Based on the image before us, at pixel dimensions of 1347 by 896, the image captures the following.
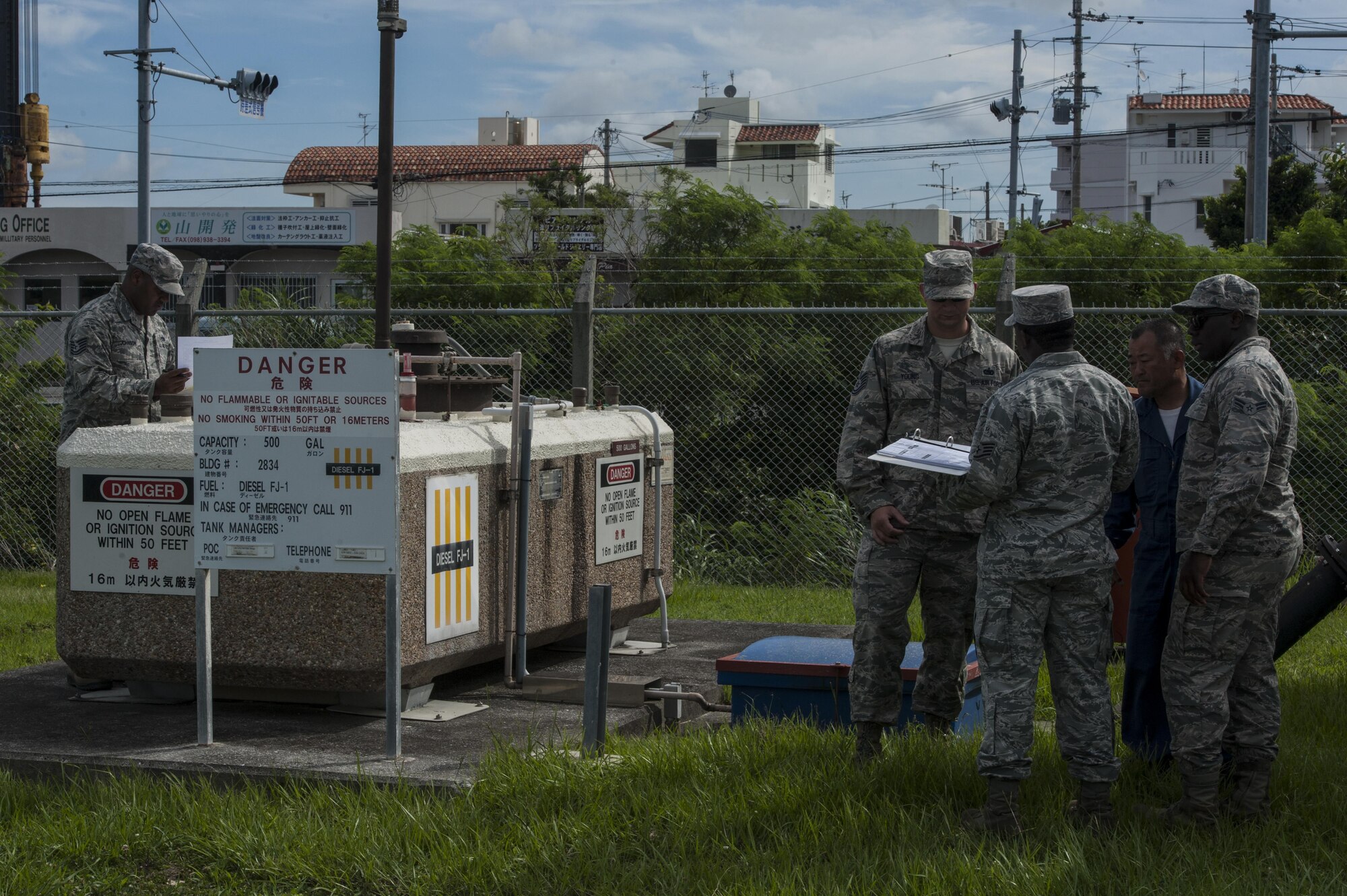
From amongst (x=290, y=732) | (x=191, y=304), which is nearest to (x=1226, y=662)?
(x=290, y=732)

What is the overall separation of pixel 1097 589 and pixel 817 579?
6.05 meters

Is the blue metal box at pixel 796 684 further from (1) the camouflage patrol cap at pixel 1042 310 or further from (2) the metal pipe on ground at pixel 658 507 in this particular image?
(2) the metal pipe on ground at pixel 658 507

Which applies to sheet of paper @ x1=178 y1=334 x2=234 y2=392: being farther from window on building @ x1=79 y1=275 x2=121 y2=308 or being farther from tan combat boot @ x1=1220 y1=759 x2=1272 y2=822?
window on building @ x1=79 y1=275 x2=121 y2=308

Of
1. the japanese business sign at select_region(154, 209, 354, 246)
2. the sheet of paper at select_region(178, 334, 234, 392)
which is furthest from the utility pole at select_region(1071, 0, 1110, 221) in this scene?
the sheet of paper at select_region(178, 334, 234, 392)

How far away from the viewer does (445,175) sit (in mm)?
56312

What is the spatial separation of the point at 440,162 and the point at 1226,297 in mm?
59800

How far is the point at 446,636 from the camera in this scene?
20.4 feet

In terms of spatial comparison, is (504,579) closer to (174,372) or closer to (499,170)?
(174,372)

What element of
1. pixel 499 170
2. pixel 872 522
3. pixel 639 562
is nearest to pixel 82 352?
pixel 639 562

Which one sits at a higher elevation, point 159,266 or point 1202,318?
point 159,266

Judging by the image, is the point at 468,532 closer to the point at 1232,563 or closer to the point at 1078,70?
the point at 1232,563

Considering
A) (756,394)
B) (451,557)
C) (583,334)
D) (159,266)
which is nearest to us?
(451,557)

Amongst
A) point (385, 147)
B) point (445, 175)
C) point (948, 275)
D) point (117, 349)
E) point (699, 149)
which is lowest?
point (117, 349)

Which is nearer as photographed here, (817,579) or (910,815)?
(910,815)
